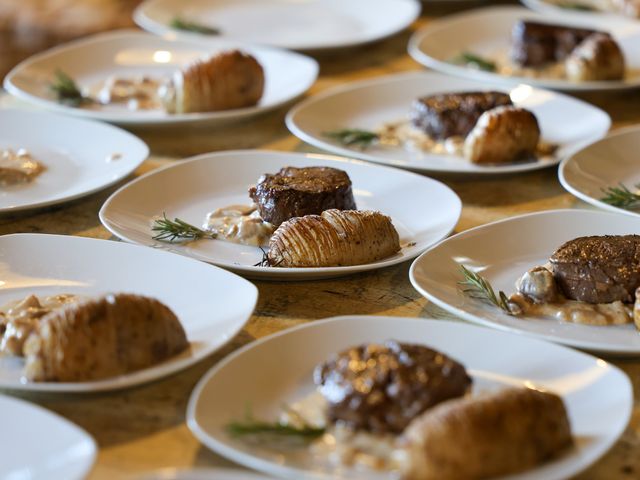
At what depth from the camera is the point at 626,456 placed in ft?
5.20

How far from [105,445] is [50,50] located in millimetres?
2352

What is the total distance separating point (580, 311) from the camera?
1.97m

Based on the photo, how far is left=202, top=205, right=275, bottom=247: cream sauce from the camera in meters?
2.30

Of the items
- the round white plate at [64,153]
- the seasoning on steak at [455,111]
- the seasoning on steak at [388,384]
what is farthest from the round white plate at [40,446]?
the seasoning on steak at [455,111]

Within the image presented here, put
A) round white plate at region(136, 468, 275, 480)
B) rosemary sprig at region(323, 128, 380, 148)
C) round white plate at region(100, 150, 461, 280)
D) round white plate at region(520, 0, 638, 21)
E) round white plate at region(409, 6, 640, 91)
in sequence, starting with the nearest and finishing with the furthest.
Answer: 1. round white plate at region(136, 468, 275, 480)
2. round white plate at region(100, 150, 461, 280)
3. rosemary sprig at region(323, 128, 380, 148)
4. round white plate at region(409, 6, 640, 91)
5. round white plate at region(520, 0, 638, 21)

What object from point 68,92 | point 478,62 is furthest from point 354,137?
point 68,92

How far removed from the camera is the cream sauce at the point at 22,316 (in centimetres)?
178

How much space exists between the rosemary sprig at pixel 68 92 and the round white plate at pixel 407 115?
2.40 ft

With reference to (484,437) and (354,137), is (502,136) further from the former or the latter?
(484,437)

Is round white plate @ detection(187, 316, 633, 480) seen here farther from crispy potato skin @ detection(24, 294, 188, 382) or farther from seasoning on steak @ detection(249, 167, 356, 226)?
seasoning on steak @ detection(249, 167, 356, 226)

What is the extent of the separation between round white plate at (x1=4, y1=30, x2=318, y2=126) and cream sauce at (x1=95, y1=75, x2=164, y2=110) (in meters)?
0.05

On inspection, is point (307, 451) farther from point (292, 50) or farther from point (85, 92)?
point (292, 50)

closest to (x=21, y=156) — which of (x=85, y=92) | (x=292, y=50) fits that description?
(x=85, y=92)

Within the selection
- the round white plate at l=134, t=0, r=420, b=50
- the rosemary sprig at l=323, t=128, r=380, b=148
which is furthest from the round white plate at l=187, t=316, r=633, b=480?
the round white plate at l=134, t=0, r=420, b=50
